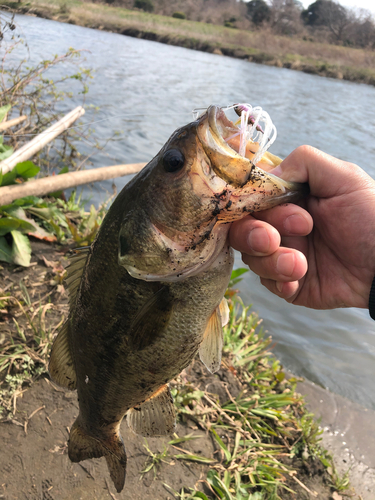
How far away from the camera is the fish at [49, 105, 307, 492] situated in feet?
4.99

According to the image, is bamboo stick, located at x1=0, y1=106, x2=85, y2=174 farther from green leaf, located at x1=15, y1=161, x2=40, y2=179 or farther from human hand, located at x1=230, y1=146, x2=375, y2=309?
human hand, located at x1=230, y1=146, x2=375, y2=309

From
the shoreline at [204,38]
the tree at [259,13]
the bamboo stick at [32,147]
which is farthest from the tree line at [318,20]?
the bamboo stick at [32,147]

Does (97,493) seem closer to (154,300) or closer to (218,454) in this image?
(218,454)

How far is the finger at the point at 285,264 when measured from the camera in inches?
72.1

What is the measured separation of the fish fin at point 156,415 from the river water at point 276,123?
11.0 feet

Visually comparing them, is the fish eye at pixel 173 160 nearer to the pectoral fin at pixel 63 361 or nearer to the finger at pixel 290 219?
the finger at pixel 290 219

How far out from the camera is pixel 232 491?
111 inches

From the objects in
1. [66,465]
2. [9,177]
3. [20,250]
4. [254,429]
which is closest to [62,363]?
[66,465]

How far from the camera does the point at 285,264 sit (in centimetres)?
184

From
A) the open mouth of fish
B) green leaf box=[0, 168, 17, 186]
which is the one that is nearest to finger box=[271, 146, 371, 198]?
the open mouth of fish

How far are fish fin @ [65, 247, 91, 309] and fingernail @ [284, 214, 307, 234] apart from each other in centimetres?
99

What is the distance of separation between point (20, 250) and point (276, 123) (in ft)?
39.3

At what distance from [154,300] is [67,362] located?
2.73 feet

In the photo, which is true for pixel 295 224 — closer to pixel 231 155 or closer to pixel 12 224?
pixel 231 155
